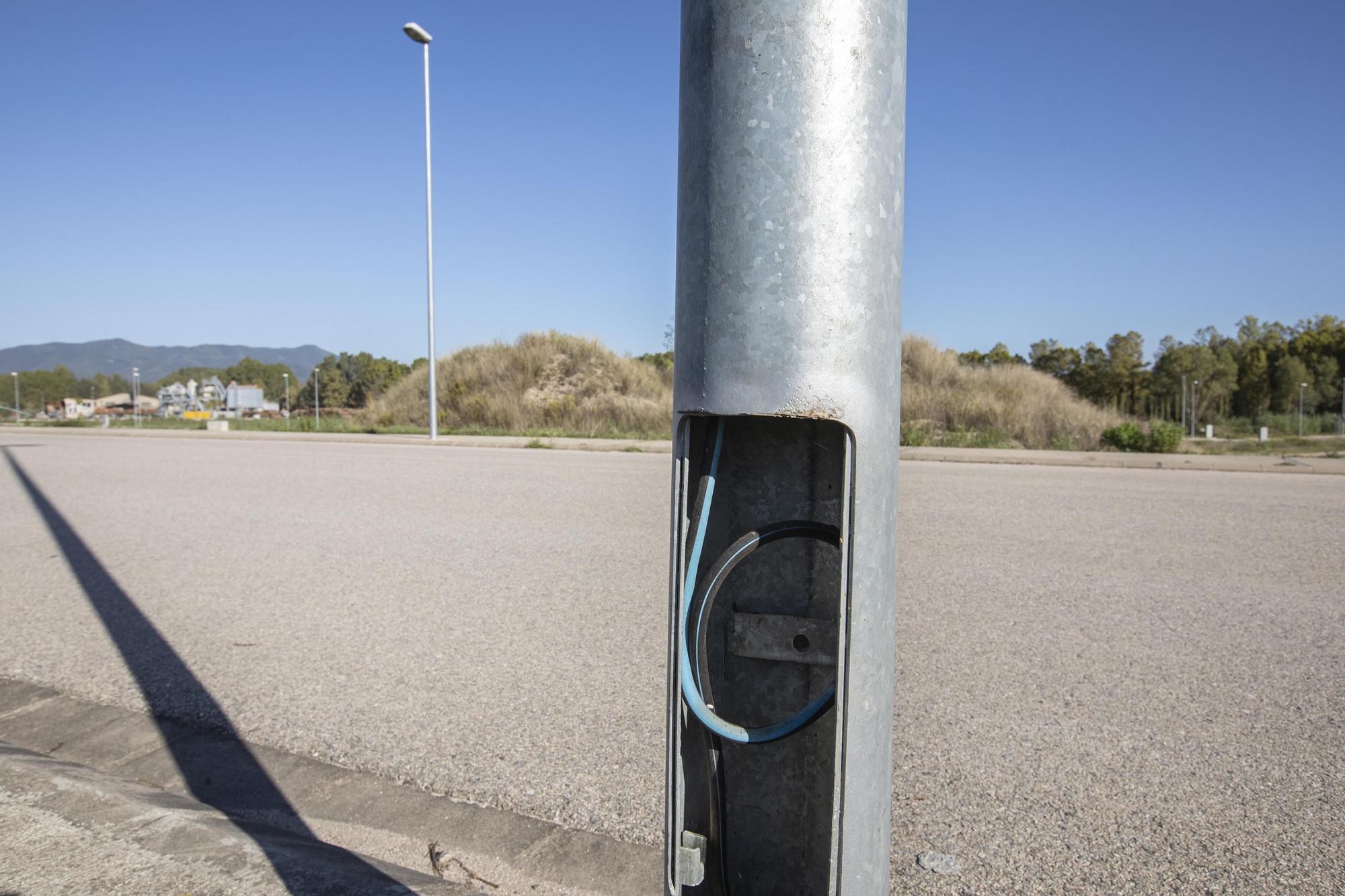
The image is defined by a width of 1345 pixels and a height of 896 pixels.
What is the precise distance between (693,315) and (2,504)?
10.9 m

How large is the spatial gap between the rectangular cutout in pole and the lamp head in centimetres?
2363

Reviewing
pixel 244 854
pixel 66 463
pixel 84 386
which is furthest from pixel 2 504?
pixel 84 386

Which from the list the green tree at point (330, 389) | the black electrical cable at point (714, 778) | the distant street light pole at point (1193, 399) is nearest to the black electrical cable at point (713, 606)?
the black electrical cable at point (714, 778)

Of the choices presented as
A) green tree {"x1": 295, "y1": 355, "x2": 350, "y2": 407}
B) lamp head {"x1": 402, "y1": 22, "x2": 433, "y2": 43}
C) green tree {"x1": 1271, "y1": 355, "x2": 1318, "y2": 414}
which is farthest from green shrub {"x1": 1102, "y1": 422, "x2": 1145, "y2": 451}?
green tree {"x1": 295, "y1": 355, "x2": 350, "y2": 407}

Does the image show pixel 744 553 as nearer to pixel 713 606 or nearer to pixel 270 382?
pixel 713 606

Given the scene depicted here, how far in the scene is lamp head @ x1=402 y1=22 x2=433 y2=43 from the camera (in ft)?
71.7

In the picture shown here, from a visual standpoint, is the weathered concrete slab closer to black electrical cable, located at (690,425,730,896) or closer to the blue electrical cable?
black electrical cable, located at (690,425,730,896)

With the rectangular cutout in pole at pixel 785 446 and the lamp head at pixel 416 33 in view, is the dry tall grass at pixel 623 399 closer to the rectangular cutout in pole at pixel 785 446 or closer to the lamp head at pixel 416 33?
the lamp head at pixel 416 33

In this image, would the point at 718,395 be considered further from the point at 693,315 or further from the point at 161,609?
the point at 161,609

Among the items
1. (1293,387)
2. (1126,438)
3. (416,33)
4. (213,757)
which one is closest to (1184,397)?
(1293,387)

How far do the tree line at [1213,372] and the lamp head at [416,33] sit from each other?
3833 centimetres

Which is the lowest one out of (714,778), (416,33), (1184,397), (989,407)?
(714,778)

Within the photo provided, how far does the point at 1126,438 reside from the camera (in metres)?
18.9

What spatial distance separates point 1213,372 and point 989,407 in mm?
41070
